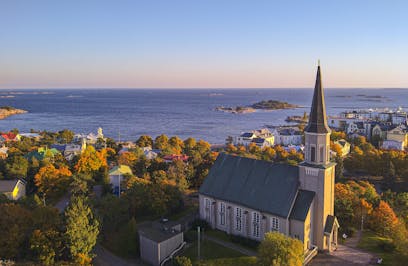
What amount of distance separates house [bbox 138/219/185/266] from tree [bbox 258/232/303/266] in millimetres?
8712

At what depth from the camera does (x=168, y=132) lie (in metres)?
145

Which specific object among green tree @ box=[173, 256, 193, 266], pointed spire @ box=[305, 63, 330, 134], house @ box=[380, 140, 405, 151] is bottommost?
green tree @ box=[173, 256, 193, 266]

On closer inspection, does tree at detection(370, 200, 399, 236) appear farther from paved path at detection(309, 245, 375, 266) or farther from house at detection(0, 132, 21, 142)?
Result: house at detection(0, 132, 21, 142)

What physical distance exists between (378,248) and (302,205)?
9.00m

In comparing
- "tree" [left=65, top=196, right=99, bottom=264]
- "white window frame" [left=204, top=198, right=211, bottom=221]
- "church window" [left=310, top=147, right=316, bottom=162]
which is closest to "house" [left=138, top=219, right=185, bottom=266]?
"tree" [left=65, top=196, right=99, bottom=264]

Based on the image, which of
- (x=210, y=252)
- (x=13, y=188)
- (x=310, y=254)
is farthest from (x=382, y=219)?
(x=13, y=188)

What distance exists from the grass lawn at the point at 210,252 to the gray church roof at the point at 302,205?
20.5 ft

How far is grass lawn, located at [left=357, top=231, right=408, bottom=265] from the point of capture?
90.6ft

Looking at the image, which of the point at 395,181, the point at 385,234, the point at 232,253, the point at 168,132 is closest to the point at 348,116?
the point at 168,132

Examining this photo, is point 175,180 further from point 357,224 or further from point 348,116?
point 348,116

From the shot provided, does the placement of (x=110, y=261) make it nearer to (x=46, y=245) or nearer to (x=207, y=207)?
(x=46, y=245)

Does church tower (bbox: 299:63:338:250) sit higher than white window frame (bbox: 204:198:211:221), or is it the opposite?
church tower (bbox: 299:63:338:250)

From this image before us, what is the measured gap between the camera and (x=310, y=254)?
3102 cm

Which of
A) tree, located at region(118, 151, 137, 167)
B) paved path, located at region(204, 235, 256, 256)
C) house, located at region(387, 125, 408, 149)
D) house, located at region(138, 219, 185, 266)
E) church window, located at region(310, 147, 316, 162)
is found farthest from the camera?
house, located at region(387, 125, 408, 149)
